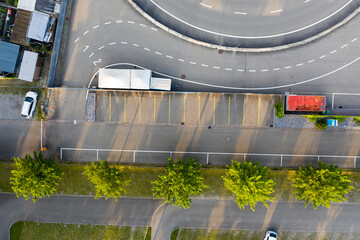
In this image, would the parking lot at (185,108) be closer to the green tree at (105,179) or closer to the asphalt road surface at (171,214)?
the green tree at (105,179)

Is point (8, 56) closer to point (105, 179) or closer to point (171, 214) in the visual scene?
point (105, 179)

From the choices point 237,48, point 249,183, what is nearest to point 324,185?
point 249,183

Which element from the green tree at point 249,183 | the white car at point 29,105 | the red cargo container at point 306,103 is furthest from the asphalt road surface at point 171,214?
the red cargo container at point 306,103

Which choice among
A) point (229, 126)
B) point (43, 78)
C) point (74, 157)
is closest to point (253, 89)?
point (229, 126)

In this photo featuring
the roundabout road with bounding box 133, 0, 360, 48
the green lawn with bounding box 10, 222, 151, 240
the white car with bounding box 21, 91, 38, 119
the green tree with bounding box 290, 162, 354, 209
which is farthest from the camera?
the green lawn with bounding box 10, 222, 151, 240

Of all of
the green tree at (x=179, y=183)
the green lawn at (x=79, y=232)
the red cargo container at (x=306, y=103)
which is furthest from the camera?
the green lawn at (x=79, y=232)

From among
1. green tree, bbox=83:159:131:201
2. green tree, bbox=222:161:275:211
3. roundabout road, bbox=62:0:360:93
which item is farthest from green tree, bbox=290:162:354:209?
green tree, bbox=83:159:131:201

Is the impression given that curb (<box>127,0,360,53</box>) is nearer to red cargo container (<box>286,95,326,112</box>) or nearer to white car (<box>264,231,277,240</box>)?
red cargo container (<box>286,95,326,112</box>)
